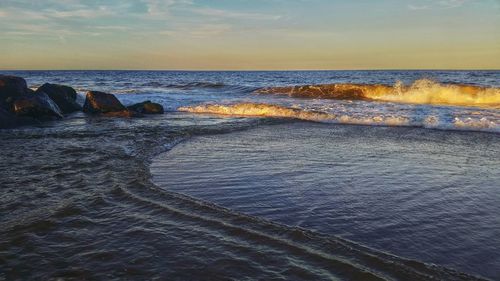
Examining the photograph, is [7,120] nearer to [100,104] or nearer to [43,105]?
[43,105]

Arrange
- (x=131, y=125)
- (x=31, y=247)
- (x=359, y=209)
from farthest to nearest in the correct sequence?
(x=131, y=125) < (x=359, y=209) < (x=31, y=247)

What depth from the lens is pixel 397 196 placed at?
4766 millimetres

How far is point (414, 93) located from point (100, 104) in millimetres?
15175

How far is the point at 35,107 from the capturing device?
40.8 feet

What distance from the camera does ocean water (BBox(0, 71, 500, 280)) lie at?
9.98 feet

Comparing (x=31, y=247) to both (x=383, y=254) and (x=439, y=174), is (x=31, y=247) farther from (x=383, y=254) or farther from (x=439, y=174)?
(x=439, y=174)

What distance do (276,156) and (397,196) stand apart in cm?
263

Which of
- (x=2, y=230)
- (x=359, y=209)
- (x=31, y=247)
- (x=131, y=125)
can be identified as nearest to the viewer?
(x=31, y=247)

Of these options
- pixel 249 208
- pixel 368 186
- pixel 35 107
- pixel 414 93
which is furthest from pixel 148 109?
pixel 414 93

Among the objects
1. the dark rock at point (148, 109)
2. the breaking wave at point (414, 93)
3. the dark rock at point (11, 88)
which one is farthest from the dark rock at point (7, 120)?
the breaking wave at point (414, 93)

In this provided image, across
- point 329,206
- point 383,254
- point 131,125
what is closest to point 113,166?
point 329,206

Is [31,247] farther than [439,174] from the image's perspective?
No

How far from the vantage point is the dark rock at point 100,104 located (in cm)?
1478

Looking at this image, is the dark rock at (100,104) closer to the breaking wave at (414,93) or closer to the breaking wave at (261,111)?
the breaking wave at (261,111)
